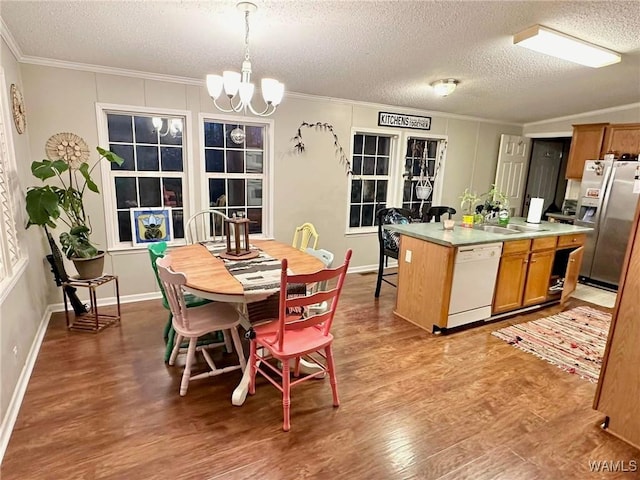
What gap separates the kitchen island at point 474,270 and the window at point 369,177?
1.49 m

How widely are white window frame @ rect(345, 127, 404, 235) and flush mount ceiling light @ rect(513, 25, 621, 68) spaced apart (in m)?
2.13

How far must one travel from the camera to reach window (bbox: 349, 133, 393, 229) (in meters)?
4.91

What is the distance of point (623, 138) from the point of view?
4582 mm

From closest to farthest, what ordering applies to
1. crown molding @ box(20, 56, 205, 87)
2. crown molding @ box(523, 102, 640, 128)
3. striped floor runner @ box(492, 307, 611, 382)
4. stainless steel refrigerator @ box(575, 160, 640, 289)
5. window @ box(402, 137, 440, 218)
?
striped floor runner @ box(492, 307, 611, 382) < crown molding @ box(20, 56, 205, 87) < stainless steel refrigerator @ box(575, 160, 640, 289) < crown molding @ box(523, 102, 640, 128) < window @ box(402, 137, 440, 218)

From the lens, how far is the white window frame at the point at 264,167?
3793mm

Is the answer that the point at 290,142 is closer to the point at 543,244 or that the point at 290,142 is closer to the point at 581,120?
the point at 543,244

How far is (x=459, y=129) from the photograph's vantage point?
5.43 m

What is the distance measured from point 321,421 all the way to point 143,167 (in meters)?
3.06

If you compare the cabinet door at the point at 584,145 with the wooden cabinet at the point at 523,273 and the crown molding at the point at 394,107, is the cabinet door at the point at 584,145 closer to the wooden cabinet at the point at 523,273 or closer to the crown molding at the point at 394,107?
the crown molding at the point at 394,107

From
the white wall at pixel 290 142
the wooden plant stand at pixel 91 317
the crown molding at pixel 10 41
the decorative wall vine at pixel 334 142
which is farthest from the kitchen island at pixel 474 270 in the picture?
the crown molding at pixel 10 41

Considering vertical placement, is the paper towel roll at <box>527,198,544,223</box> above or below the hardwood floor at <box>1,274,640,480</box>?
above

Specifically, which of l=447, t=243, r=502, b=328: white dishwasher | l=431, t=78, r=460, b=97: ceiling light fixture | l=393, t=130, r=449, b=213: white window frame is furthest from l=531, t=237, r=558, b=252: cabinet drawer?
l=393, t=130, r=449, b=213: white window frame

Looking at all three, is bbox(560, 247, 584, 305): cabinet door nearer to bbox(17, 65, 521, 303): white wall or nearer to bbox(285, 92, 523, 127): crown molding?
bbox(17, 65, 521, 303): white wall

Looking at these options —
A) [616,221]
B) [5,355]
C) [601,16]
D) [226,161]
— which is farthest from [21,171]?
[616,221]
